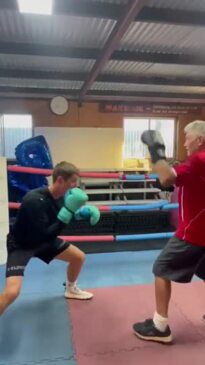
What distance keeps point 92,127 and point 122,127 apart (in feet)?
2.49

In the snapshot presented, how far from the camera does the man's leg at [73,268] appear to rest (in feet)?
7.91

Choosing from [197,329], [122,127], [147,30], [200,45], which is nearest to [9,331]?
[197,329]

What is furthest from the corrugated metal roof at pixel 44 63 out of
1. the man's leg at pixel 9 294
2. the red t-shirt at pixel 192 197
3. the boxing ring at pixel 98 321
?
the man's leg at pixel 9 294

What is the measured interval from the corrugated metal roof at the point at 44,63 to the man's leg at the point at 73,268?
3.63m

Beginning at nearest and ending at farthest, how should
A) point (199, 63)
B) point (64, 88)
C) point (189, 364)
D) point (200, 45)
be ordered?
point (189, 364) → point (200, 45) → point (199, 63) → point (64, 88)

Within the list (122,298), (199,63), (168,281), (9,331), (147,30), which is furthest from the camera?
(199,63)

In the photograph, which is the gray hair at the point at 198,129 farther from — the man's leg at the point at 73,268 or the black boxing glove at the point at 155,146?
the man's leg at the point at 73,268

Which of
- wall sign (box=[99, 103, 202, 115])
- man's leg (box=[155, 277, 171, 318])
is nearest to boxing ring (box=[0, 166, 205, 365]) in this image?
man's leg (box=[155, 277, 171, 318])

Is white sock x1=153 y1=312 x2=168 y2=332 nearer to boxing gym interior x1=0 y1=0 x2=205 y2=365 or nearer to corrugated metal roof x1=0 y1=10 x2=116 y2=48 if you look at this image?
boxing gym interior x1=0 y1=0 x2=205 y2=365

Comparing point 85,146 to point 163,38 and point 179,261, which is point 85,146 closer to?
point 163,38

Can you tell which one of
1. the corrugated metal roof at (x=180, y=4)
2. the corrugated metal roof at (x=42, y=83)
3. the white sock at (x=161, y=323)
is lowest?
the white sock at (x=161, y=323)

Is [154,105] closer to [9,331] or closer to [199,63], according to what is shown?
[199,63]

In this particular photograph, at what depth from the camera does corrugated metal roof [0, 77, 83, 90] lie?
6.36 meters

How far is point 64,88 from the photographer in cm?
696
